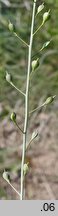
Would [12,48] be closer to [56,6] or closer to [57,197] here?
[56,6]
